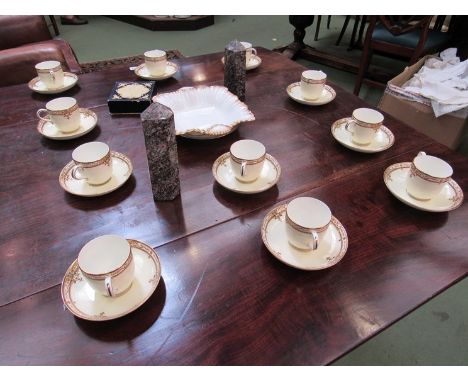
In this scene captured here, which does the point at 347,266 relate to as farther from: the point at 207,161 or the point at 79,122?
the point at 79,122

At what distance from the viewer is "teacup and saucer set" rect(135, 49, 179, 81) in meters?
1.30

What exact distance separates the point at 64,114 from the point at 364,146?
0.86 metres

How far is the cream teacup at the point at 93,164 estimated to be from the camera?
2.57 ft

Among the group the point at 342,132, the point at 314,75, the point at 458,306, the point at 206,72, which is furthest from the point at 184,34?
the point at 458,306

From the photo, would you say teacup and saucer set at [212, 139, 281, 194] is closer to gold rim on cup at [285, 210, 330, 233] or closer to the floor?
gold rim on cup at [285, 210, 330, 233]

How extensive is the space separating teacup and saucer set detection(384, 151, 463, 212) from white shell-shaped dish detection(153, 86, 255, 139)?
450 mm

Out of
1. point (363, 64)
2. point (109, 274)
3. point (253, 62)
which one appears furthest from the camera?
point (363, 64)

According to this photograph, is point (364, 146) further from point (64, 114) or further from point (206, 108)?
point (64, 114)

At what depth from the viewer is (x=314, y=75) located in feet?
3.88

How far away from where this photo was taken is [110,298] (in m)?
0.59

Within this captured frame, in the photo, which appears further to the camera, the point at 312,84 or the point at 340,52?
the point at 340,52

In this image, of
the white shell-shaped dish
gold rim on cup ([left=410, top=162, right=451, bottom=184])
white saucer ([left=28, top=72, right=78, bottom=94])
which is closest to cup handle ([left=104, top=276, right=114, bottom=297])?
the white shell-shaped dish

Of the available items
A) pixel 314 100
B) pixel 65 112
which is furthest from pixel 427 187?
pixel 65 112

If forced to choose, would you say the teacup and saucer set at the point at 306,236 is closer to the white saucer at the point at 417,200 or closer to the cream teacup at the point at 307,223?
the cream teacup at the point at 307,223
